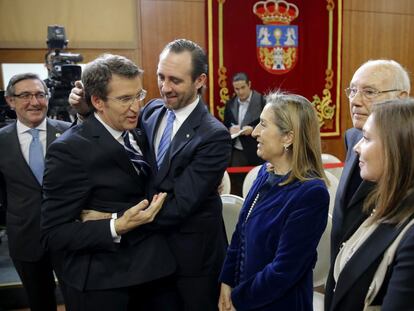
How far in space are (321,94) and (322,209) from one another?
206 inches

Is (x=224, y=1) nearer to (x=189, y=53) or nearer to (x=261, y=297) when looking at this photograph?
(x=189, y=53)

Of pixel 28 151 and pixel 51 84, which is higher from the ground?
pixel 51 84

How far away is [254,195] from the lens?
1637 millimetres

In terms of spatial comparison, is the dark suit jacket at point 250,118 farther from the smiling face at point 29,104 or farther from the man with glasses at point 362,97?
the man with glasses at point 362,97

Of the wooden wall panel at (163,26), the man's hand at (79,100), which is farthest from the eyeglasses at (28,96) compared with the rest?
the wooden wall panel at (163,26)

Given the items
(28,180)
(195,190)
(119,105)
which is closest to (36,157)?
(28,180)

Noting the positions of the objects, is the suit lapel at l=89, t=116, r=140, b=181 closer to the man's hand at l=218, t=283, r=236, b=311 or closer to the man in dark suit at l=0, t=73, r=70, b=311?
the man's hand at l=218, t=283, r=236, b=311

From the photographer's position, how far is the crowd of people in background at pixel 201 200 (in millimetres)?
1154

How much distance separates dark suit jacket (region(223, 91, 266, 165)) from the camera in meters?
4.75

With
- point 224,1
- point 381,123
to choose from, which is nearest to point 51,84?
point 381,123

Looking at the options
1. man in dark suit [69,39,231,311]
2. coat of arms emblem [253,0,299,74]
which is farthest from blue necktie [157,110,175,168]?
coat of arms emblem [253,0,299,74]

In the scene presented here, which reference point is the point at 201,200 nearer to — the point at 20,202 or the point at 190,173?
the point at 190,173

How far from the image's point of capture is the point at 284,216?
4.73 feet

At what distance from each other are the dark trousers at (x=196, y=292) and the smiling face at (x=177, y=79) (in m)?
0.69
